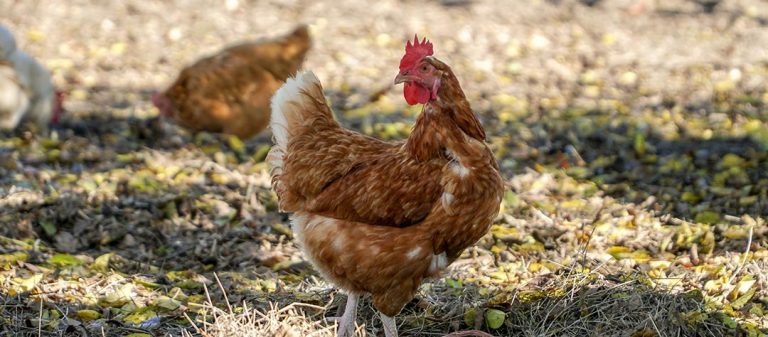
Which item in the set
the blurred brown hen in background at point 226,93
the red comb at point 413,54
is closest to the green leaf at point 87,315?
the red comb at point 413,54

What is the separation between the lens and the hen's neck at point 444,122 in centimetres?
355

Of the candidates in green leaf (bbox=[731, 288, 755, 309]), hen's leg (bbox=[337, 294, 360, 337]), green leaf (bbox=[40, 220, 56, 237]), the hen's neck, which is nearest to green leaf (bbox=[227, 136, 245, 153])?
green leaf (bbox=[40, 220, 56, 237])

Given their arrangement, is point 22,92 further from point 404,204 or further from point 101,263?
point 404,204

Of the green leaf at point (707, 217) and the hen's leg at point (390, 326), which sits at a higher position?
the hen's leg at point (390, 326)

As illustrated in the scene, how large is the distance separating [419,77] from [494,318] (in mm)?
1117

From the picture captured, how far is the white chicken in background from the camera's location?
6.68 m

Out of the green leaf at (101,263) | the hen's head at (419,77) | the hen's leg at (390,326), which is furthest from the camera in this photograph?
the green leaf at (101,263)

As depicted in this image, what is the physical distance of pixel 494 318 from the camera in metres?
3.94

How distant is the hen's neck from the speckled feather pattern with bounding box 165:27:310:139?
3174mm

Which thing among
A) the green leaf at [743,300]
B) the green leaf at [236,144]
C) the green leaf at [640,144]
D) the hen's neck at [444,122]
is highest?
the hen's neck at [444,122]

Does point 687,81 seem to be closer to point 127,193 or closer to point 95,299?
point 127,193

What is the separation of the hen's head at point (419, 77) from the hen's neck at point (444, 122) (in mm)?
32

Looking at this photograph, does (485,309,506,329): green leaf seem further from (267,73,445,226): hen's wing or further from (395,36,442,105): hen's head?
(395,36,442,105): hen's head

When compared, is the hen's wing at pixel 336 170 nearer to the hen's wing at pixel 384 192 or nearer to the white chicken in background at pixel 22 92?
the hen's wing at pixel 384 192
